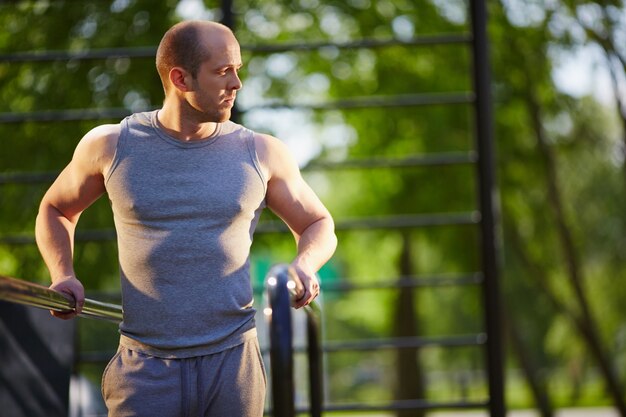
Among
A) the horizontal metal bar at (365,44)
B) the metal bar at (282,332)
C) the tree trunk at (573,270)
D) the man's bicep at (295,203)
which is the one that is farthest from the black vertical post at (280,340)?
the tree trunk at (573,270)

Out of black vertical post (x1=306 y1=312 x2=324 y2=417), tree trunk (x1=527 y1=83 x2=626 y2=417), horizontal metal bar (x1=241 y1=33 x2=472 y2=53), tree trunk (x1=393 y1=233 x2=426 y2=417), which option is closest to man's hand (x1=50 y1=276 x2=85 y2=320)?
black vertical post (x1=306 y1=312 x2=324 y2=417)

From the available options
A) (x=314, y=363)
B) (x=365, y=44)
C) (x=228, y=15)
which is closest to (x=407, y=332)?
(x=365, y=44)

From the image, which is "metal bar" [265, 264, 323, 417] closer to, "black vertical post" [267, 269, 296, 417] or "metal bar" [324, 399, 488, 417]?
"black vertical post" [267, 269, 296, 417]

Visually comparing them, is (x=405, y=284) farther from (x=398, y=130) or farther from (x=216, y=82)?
(x=398, y=130)

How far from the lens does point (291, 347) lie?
228 cm

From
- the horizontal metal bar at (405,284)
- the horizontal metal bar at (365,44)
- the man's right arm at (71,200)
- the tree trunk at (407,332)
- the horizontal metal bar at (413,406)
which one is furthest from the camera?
the tree trunk at (407,332)

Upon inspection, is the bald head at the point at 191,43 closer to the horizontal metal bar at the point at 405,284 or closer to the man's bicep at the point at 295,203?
the man's bicep at the point at 295,203

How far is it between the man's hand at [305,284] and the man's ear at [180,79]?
15.7 inches

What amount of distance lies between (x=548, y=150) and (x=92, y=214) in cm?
566

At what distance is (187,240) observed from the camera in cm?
239

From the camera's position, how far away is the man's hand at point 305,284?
7.80 feet

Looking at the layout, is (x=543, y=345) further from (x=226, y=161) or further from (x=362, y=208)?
(x=226, y=161)

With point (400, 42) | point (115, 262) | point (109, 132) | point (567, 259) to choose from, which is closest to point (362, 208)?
point (567, 259)

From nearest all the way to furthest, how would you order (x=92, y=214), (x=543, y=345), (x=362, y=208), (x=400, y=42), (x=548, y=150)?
(x=400, y=42)
(x=92, y=214)
(x=548, y=150)
(x=362, y=208)
(x=543, y=345)
